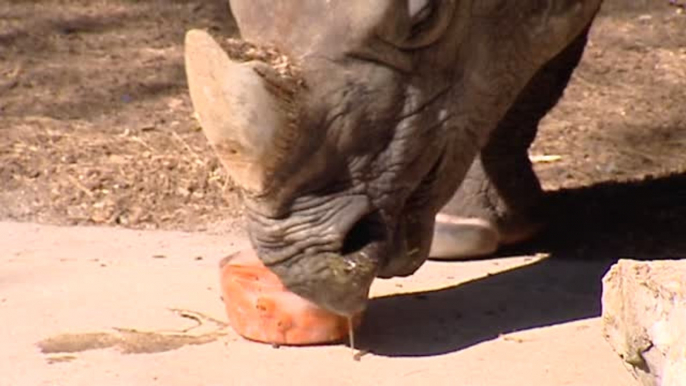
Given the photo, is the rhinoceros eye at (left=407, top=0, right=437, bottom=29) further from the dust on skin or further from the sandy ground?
the dust on skin

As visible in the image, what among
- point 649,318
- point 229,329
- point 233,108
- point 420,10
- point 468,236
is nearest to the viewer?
point 649,318

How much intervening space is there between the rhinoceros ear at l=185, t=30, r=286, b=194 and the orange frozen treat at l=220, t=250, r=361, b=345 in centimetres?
54

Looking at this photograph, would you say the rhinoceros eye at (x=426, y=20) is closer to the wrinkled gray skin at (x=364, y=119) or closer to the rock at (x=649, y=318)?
the wrinkled gray skin at (x=364, y=119)

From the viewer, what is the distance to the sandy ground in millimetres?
3863

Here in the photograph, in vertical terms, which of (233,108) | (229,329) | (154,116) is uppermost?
(233,108)

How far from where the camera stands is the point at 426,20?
3.65 metres

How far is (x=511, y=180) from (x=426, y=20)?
1.36 metres

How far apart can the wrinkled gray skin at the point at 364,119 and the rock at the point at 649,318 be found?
0.62m

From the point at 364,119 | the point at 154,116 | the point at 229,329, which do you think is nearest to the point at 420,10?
the point at 364,119

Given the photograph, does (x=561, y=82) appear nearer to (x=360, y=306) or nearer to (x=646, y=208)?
(x=646, y=208)

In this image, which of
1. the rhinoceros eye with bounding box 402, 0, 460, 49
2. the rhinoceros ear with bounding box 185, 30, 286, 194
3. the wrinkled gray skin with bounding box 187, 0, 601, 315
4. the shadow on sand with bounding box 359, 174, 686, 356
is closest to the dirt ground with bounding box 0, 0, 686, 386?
the shadow on sand with bounding box 359, 174, 686, 356

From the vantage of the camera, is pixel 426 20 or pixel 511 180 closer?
pixel 426 20

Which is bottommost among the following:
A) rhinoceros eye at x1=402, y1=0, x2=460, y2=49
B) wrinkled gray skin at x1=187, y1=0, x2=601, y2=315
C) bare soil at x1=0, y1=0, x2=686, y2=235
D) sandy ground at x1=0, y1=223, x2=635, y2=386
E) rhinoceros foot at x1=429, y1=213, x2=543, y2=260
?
bare soil at x1=0, y1=0, x2=686, y2=235

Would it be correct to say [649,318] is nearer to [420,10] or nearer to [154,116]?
[420,10]
